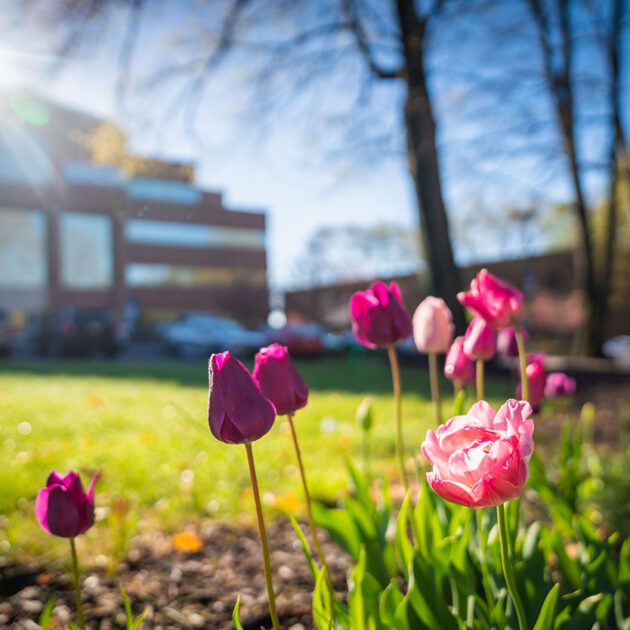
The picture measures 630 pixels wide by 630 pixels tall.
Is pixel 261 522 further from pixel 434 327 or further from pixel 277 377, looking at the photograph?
pixel 434 327

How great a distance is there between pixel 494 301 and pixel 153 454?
2386 millimetres

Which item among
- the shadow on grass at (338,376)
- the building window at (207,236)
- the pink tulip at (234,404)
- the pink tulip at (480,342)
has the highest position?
the building window at (207,236)

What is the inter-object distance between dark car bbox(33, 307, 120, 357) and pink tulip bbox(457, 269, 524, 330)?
1338 centimetres

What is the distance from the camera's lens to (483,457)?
0.66 metres

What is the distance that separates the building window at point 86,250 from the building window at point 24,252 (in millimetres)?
808

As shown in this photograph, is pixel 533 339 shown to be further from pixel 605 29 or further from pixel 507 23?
pixel 507 23

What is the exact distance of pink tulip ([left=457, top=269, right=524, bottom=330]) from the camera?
1001 millimetres

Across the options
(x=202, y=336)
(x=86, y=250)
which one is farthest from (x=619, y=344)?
(x=86, y=250)

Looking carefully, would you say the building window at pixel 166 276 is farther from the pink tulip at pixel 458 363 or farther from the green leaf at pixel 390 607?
the green leaf at pixel 390 607

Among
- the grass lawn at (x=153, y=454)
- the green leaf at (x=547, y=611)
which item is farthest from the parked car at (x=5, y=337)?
the green leaf at (x=547, y=611)

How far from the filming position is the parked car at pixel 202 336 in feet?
47.0

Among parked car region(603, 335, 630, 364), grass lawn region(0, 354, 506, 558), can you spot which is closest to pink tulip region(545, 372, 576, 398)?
grass lawn region(0, 354, 506, 558)

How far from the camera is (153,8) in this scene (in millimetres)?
7289

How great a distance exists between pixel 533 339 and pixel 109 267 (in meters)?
19.0
